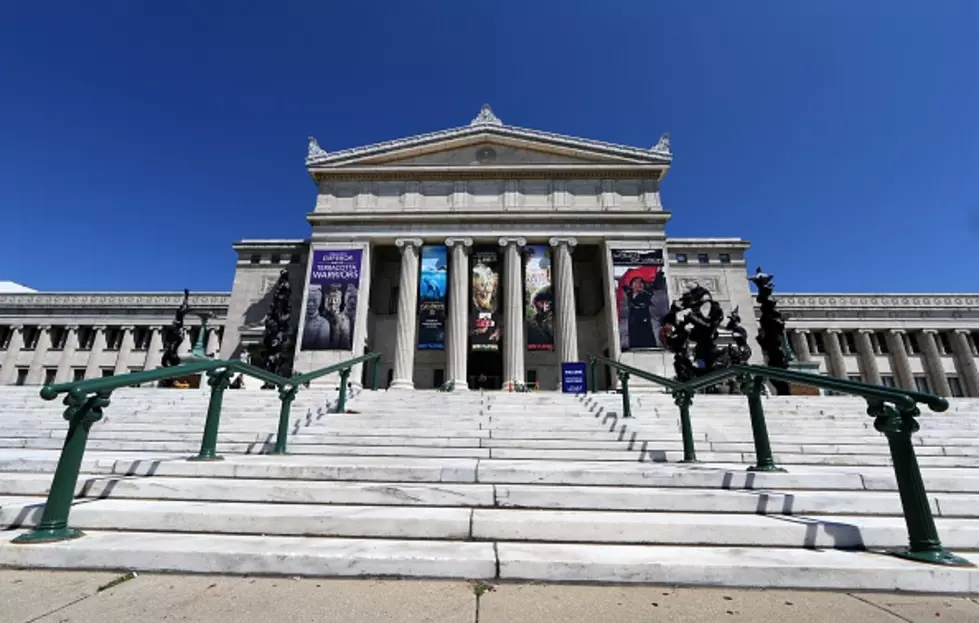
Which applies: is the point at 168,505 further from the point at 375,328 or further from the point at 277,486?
the point at 375,328

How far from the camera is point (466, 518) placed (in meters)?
2.94

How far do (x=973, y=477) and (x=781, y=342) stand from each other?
458 inches

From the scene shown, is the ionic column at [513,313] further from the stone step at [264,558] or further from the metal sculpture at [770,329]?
the stone step at [264,558]

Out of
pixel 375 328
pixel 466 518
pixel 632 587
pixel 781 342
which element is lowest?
pixel 632 587

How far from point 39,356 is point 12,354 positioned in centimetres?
217

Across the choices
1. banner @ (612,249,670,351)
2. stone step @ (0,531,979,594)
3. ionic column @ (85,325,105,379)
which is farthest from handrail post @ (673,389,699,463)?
ionic column @ (85,325,105,379)

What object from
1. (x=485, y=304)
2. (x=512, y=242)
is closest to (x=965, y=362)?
(x=512, y=242)

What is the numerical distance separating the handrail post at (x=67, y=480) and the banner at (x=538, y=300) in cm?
2061

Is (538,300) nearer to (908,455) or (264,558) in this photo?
(908,455)

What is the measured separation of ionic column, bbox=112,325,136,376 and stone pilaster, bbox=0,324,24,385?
8.06 metres

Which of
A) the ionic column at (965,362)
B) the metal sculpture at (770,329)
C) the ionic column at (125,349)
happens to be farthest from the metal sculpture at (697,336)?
the ionic column at (125,349)

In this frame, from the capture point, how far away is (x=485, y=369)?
26281 mm

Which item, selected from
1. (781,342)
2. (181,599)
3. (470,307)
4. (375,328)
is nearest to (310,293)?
(375,328)

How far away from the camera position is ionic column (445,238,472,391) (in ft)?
76.9
